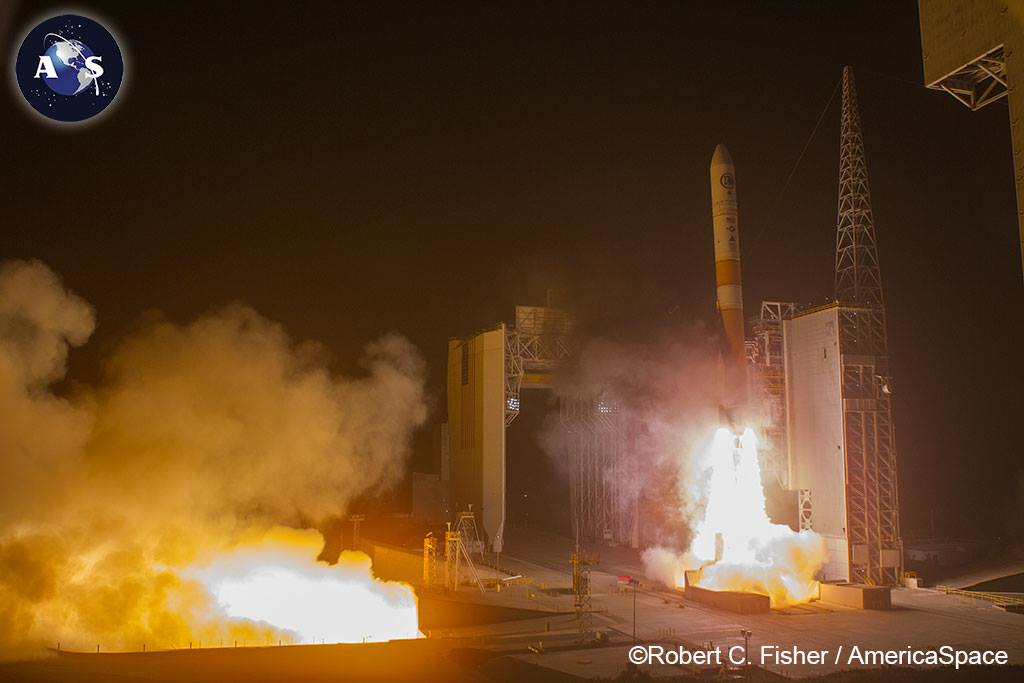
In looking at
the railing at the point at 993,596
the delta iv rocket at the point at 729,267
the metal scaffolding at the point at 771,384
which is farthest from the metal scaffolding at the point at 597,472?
the railing at the point at 993,596

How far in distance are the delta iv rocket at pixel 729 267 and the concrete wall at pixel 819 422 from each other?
4572mm

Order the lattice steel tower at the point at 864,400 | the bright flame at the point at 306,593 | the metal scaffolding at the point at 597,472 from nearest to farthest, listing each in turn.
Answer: the bright flame at the point at 306,593 < the lattice steel tower at the point at 864,400 < the metal scaffolding at the point at 597,472

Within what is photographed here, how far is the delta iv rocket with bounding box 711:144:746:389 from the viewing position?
41.5m

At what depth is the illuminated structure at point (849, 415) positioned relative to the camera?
41.0 metres

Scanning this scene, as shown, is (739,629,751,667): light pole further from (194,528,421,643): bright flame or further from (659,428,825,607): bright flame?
(194,528,421,643): bright flame

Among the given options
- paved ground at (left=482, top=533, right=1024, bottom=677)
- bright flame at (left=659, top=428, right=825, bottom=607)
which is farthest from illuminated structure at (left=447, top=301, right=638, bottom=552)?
bright flame at (left=659, top=428, right=825, bottom=607)

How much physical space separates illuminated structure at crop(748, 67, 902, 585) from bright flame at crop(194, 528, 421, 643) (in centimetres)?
2078

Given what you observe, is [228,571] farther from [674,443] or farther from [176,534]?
[674,443]

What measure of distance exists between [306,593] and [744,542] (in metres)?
20.3

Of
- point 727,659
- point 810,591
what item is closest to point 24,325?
point 727,659

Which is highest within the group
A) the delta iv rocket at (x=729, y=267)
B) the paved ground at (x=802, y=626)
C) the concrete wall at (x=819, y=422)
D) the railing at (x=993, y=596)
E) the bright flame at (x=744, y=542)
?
the delta iv rocket at (x=729, y=267)

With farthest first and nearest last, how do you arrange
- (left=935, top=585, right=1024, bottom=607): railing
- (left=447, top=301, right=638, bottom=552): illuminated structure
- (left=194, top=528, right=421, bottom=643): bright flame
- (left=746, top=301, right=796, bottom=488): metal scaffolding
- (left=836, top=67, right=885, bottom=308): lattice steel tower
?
1. (left=447, top=301, right=638, bottom=552): illuminated structure
2. (left=746, top=301, right=796, bottom=488): metal scaffolding
3. (left=836, top=67, right=885, bottom=308): lattice steel tower
4. (left=935, top=585, right=1024, bottom=607): railing
5. (left=194, top=528, right=421, bottom=643): bright flame

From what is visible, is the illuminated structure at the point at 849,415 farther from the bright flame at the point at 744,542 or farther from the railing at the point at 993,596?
the railing at the point at 993,596

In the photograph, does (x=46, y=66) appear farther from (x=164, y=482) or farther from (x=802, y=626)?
(x=802, y=626)
